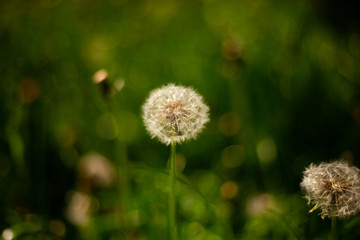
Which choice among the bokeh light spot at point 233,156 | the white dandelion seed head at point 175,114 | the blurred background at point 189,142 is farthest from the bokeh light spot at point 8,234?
the bokeh light spot at point 233,156

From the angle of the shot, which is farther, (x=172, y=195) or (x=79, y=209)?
(x=79, y=209)

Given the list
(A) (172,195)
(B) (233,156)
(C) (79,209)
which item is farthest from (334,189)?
(C) (79,209)

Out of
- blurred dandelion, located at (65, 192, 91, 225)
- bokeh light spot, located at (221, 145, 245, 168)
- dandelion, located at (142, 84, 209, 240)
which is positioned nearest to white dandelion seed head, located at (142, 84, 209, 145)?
dandelion, located at (142, 84, 209, 240)

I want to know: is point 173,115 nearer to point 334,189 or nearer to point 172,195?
point 172,195

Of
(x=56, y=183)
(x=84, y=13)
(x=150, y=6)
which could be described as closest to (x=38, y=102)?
(x=56, y=183)

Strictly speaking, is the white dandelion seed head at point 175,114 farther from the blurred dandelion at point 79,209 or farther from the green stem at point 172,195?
the blurred dandelion at point 79,209

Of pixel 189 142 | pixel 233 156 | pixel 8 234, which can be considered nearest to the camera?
pixel 8 234

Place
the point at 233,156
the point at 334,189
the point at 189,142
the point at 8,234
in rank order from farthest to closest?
1. the point at 189,142
2. the point at 233,156
3. the point at 8,234
4. the point at 334,189

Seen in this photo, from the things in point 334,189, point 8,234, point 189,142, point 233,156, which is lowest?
point 334,189
